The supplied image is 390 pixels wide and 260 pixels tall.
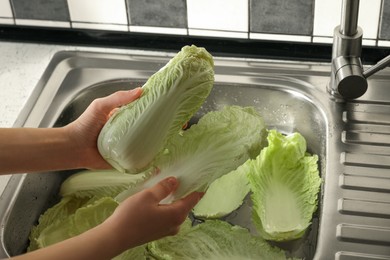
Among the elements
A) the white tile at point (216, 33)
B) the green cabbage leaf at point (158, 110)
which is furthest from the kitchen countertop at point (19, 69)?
the green cabbage leaf at point (158, 110)

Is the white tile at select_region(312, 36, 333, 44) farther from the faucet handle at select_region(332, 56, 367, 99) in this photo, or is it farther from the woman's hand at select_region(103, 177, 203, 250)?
the woman's hand at select_region(103, 177, 203, 250)

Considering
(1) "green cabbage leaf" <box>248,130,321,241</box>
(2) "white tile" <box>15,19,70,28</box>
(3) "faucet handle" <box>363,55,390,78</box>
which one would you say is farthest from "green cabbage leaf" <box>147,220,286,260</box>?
(2) "white tile" <box>15,19,70,28</box>

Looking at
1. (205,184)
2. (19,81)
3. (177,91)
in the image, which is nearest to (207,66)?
(177,91)

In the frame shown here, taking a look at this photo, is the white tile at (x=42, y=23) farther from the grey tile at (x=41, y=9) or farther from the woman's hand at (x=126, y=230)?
the woman's hand at (x=126, y=230)

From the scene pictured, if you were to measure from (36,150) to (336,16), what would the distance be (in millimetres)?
709

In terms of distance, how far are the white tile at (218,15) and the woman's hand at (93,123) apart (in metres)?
0.42

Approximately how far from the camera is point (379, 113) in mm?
1418

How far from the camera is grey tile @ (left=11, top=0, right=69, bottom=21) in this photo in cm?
162

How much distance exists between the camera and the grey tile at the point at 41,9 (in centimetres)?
162

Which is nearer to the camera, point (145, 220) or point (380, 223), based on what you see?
point (145, 220)

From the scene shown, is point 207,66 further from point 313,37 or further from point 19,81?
point 19,81

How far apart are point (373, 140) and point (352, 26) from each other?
0.75ft

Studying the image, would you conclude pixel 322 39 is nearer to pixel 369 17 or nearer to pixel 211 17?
pixel 369 17

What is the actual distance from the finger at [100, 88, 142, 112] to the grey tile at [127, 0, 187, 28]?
1.37ft
